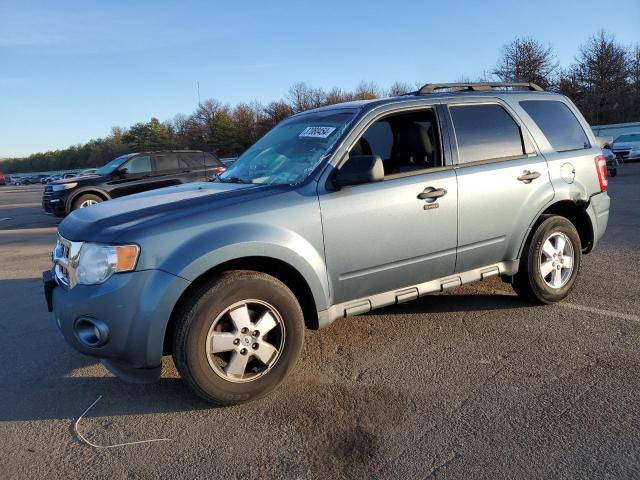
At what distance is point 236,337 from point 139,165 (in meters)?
11.1

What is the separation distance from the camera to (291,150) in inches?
155

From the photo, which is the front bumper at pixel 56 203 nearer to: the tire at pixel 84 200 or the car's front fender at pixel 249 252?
the tire at pixel 84 200

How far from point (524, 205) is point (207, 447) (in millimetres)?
3107

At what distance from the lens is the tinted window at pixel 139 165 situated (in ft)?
42.3

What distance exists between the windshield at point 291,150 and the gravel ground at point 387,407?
→ 139 cm

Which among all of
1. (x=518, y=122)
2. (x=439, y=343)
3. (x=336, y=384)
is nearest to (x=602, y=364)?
(x=439, y=343)

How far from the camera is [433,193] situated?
3693 millimetres

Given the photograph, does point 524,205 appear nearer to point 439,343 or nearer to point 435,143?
point 435,143

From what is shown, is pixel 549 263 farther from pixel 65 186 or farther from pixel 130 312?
pixel 65 186

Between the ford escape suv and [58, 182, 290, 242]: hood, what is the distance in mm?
17

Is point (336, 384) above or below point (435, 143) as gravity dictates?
below

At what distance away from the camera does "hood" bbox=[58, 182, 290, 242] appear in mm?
2949

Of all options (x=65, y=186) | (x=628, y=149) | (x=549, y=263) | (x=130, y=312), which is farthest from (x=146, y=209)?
(x=628, y=149)

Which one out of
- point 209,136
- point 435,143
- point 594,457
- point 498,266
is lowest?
point 594,457
